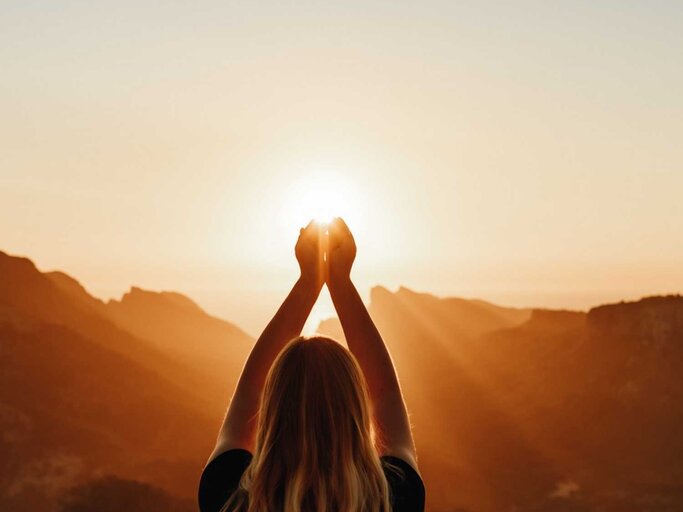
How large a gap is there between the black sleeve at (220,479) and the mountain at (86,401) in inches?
2644

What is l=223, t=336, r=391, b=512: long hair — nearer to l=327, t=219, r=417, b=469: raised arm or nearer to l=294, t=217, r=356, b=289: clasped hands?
l=327, t=219, r=417, b=469: raised arm

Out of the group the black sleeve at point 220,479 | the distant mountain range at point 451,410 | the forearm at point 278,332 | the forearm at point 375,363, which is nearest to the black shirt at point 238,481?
the black sleeve at point 220,479

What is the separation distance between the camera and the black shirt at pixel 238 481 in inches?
130

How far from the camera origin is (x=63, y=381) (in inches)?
3548

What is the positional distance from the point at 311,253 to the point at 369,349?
0.70 m

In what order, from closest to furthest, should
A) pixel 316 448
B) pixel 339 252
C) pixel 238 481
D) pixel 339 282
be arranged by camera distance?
pixel 316 448 < pixel 238 481 < pixel 339 282 < pixel 339 252

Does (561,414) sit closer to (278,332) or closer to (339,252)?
(339,252)

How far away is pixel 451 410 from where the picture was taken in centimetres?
9962

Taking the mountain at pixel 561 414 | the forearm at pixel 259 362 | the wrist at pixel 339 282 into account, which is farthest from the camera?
the mountain at pixel 561 414

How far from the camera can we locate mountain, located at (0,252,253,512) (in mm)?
71250

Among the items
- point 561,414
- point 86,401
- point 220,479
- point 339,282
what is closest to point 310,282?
point 339,282

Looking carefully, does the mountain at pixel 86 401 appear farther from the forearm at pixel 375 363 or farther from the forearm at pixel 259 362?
the forearm at pixel 375 363

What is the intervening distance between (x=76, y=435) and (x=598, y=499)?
163ft

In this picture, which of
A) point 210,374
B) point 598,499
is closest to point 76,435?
point 210,374
